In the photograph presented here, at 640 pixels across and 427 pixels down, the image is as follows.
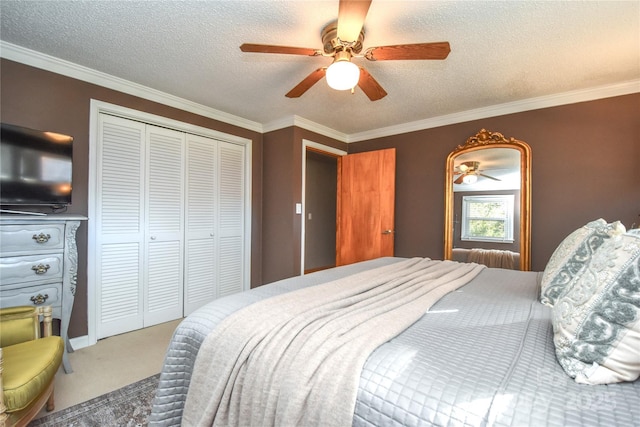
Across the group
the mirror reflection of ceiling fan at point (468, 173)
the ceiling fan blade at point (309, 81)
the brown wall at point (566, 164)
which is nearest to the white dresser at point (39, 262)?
the ceiling fan blade at point (309, 81)

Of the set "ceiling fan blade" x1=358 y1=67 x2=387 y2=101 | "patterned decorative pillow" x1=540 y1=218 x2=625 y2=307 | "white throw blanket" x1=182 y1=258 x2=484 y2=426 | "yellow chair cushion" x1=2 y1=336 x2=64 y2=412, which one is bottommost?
"yellow chair cushion" x1=2 y1=336 x2=64 y2=412

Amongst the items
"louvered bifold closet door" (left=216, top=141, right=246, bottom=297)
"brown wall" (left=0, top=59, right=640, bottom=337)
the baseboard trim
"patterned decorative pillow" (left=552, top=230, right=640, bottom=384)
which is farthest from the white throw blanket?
"louvered bifold closet door" (left=216, top=141, right=246, bottom=297)

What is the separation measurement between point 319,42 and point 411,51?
2.29ft

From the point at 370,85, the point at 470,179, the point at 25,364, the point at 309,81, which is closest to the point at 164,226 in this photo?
the point at 25,364

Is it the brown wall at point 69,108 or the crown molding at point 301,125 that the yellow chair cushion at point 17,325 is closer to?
the brown wall at point 69,108

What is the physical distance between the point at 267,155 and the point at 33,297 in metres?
2.71

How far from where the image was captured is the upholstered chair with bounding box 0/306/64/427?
49.5 inches

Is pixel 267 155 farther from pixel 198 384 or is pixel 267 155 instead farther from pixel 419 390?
pixel 419 390

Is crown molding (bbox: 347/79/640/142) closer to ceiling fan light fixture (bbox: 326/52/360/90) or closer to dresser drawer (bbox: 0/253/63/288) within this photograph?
ceiling fan light fixture (bbox: 326/52/360/90)

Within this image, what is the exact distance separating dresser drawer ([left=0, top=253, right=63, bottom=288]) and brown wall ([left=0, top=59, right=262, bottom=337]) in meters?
0.54

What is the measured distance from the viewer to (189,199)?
325 centimetres

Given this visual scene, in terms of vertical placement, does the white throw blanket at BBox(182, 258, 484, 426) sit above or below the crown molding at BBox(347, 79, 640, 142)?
below

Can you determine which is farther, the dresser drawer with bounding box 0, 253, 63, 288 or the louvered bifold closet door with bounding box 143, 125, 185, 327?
the louvered bifold closet door with bounding box 143, 125, 185, 327

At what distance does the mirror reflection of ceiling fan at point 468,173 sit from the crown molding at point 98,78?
2845mm
